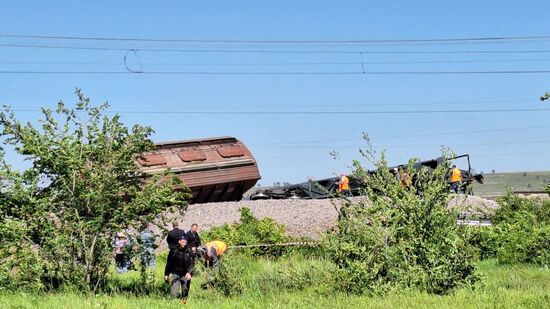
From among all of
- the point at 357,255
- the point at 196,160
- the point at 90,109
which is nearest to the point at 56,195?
the point at 90,109

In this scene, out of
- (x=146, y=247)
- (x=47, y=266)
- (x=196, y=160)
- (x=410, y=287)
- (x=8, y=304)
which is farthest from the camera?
(x=196, y=160)

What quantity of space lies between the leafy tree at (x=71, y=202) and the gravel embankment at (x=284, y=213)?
40.8ft

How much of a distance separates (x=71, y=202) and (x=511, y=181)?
4776cm

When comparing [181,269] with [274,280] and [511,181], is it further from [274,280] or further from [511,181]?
[511,181]

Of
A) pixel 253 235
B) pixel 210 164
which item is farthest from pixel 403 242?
pixel 210 164

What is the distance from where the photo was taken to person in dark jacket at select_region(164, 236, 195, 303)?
1446cm

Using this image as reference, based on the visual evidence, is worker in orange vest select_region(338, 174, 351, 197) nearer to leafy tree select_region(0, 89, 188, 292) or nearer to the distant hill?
leafy tree select_region(0, 89, 188, 292)

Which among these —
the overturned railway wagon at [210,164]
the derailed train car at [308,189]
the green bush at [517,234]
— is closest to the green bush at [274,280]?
the green bush at [517,234]

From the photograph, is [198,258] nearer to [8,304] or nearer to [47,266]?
[47,266]

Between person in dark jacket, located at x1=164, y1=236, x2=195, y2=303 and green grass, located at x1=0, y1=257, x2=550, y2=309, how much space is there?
31 centimetres

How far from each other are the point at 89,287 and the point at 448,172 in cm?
737

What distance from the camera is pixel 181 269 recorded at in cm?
1460

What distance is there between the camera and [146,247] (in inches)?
590

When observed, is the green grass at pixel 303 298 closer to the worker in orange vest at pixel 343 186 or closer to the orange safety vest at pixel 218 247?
the orange safety vest at pixel 218 247
